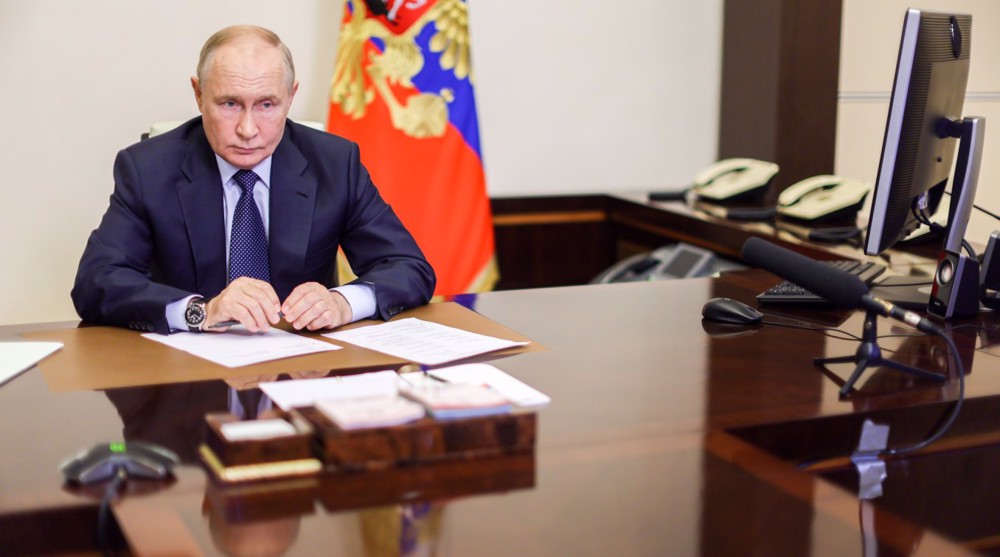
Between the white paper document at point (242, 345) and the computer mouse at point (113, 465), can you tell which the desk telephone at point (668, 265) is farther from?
the computer mouse at point (113, 465)

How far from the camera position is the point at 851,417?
1478 millimetres

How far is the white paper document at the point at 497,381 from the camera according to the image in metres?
1.50

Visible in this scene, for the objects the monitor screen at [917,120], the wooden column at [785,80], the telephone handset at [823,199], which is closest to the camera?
the monitor screen at [917,120]

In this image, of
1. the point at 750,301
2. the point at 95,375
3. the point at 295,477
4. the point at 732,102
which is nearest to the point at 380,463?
the point at 295,477

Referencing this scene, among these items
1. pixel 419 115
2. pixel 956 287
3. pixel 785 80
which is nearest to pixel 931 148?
pixel 956 287

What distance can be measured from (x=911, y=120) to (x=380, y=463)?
4.32ft

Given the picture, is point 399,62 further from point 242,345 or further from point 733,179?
point 242,345

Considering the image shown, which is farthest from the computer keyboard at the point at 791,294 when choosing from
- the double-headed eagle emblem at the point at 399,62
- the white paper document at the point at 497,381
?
the double-headed eagle emblem at the point at 399,62

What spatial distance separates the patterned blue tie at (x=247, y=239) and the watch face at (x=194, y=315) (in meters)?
0.40

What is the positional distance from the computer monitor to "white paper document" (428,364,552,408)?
87 centimetres

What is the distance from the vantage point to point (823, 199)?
3.49 meters

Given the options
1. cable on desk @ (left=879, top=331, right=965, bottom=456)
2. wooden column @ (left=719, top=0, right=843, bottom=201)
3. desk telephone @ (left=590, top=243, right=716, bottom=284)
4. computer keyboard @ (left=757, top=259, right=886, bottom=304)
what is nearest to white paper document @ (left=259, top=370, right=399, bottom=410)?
cable on desk @ (left=879, top=331, right=965, bottom=456)

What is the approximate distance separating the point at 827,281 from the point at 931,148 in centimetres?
65

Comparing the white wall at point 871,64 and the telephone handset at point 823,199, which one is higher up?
the white wall at point 871,64
